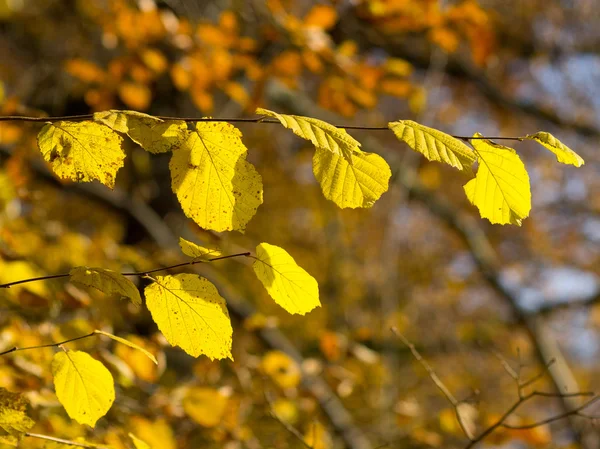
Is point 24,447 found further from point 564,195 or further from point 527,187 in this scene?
point 564,195

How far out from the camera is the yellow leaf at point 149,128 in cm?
73

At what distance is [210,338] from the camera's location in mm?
806

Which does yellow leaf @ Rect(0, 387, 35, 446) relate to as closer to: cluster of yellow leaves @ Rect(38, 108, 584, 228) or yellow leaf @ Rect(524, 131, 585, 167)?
cluster of yellow leaves @ Rect(38, 108, 584, 228)

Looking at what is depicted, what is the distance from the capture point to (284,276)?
82cm

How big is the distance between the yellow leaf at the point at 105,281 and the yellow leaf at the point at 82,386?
0.14 metres

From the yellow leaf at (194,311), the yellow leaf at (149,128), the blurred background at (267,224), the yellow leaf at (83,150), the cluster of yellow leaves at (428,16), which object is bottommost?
the blurred background at (267,224)

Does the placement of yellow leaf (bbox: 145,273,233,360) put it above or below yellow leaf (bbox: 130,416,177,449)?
above

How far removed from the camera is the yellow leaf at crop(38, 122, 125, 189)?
0.77m

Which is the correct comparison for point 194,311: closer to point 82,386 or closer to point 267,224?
point 82,386

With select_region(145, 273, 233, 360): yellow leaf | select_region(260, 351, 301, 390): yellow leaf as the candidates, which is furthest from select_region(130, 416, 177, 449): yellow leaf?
select_region(145, 273, 233, 360): yellow leaf

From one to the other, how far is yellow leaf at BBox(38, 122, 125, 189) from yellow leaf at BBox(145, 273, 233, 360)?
0.15 m

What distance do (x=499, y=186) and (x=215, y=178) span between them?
367 millimetres

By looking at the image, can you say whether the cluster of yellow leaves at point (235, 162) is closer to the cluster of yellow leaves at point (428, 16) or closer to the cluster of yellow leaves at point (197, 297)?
the cluster of yellow leaves at point (197, 297)

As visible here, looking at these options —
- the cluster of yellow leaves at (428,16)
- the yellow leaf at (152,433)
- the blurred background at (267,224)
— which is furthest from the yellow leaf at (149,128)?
the cluster of yellow leaves at (428,16)
